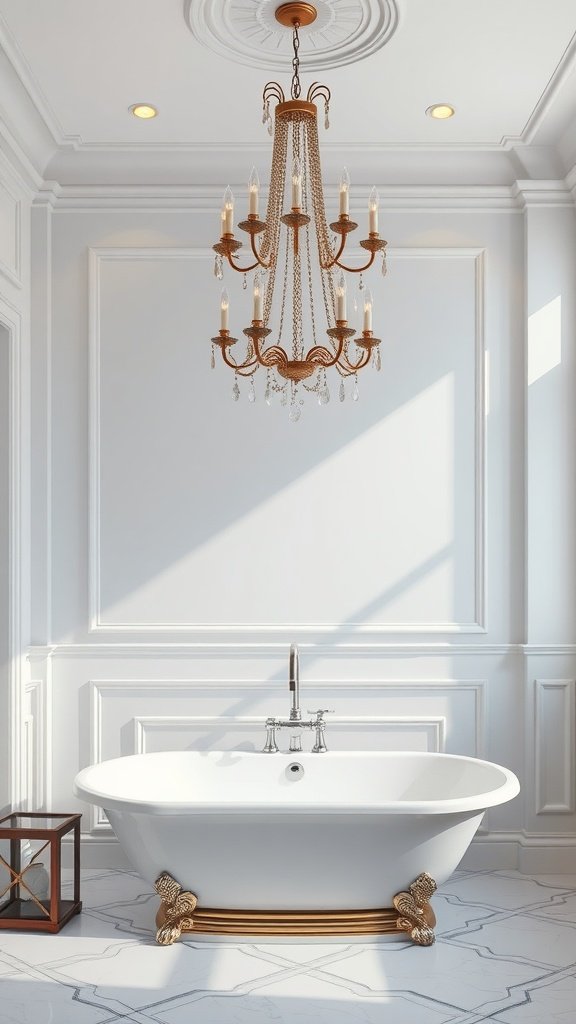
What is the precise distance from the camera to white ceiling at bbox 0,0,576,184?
9.16 ft

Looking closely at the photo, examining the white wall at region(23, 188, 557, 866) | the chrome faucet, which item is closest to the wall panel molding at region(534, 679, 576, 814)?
the white wall at region(23, 188, 557, 866)

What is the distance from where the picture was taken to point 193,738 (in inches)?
149

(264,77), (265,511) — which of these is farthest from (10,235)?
(265,511)

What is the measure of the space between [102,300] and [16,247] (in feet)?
1.28

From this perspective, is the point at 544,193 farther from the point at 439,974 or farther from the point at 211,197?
the point at 439,974

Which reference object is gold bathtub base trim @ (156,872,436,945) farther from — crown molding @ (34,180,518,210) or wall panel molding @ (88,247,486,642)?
crown molding @ (34,180,518,210)

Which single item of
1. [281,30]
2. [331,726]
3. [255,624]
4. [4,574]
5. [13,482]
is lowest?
[331,726]

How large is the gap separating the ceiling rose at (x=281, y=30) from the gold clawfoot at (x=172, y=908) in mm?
2606

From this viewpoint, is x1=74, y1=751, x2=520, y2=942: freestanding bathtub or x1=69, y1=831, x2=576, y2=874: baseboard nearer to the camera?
x1=74, y1=751, x2=520, y2=942: freestanding bathtub

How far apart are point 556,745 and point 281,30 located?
110 inches

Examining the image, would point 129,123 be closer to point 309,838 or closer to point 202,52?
point 202,52

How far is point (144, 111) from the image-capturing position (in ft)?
11.2

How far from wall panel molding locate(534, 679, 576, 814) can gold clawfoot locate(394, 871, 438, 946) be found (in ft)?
3.24

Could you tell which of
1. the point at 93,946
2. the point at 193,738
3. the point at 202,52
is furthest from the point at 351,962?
the point at 202,52
